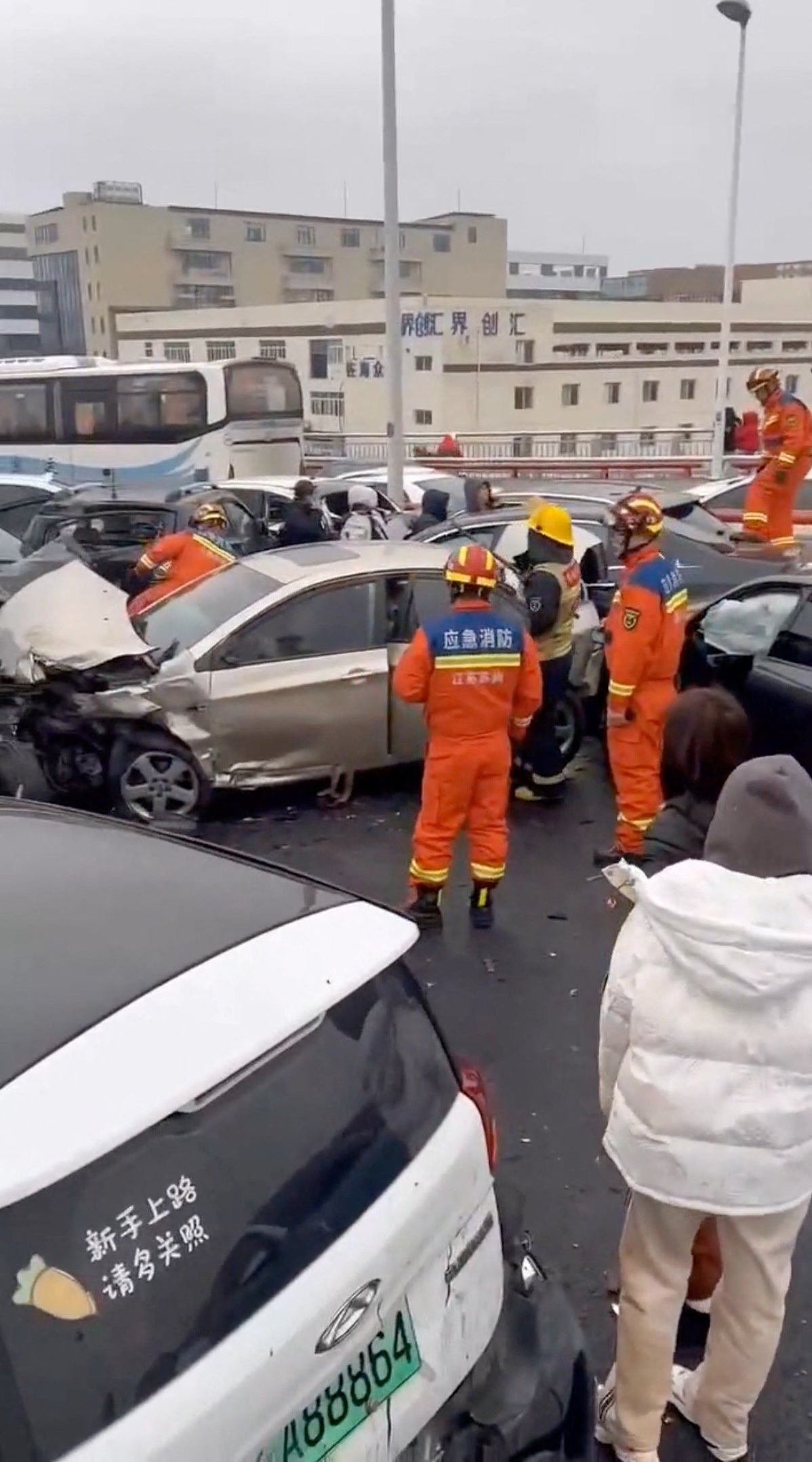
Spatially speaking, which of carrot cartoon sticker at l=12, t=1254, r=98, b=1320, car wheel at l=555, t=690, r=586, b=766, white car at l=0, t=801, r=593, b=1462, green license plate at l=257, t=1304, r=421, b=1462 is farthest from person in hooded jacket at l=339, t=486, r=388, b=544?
carrot cartoon sticker at l=12, t=1254, r=98, b=1320

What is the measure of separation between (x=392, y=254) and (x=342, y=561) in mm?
7794

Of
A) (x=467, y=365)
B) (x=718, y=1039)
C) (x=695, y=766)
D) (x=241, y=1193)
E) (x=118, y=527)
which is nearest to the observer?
(x=241, y=1193)

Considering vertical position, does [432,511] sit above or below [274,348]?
below

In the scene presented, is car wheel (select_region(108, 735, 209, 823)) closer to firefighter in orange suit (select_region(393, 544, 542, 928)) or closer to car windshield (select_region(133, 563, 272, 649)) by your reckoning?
car windshield (select_region(133, 563, 272, 649))

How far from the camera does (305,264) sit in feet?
264

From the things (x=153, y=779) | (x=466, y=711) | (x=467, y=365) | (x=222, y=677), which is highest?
(x=467, y=365)

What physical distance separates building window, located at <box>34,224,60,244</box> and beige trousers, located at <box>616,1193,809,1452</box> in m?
82.7

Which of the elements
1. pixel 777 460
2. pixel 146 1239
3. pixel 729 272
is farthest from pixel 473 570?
pixel 729 272

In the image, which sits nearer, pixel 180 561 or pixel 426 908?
pixel 426 908

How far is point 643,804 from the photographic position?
652cm

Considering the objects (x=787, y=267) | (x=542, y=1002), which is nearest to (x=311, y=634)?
(x=542, y=1002)

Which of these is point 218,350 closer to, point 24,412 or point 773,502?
point 24,412

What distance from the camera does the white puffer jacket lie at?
2490mm

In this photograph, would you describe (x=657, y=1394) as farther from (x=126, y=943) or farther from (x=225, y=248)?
(x=225, y=248)
